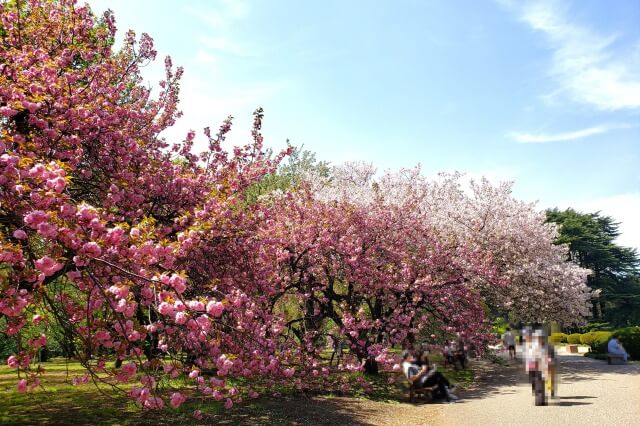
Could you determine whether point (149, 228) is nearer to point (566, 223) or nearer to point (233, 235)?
point (233, 235)

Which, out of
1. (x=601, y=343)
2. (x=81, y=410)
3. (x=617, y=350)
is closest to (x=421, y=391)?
(x=81, y=410)

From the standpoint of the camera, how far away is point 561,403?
10938 mm

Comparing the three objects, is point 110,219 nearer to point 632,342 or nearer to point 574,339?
point 632,342

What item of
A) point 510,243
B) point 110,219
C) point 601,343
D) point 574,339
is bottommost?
point 574,339

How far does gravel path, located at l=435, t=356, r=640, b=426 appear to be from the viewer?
364 inches

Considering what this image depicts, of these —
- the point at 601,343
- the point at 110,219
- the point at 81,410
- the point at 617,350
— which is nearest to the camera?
the point at 110,219

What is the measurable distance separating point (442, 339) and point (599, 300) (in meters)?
35.9

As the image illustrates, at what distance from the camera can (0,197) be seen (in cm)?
469

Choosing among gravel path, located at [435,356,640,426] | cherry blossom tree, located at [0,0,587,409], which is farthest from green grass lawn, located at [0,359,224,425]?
gravel path, located at [435,356,640,426]

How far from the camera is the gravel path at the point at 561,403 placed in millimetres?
9258

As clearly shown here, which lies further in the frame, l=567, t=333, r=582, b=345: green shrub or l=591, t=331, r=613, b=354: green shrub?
l=567, t=333, r=582, b=345: green shrub

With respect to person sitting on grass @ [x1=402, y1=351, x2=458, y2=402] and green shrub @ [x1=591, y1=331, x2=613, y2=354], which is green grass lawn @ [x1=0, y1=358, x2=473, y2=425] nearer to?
person sitting on grass @ [x1=402, y1=351, x2=458, y2=402]

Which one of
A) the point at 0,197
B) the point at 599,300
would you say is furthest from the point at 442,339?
the point at 599,300

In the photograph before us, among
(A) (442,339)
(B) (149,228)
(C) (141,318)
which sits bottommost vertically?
(A) (442,339)
